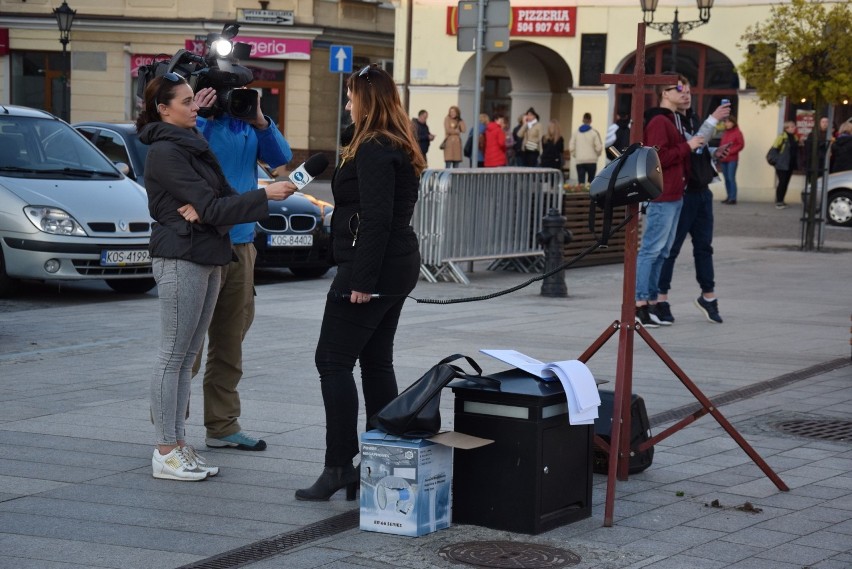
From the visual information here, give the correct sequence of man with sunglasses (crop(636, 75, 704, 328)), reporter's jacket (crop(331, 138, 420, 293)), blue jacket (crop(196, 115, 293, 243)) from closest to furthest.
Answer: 1. reporter's jacket (crop(331, 138, 420, 293))
2. blue jacket (crop(196, 115, 293, 243))
3. man with sunglasses (crop(636, 75, 704, 328))

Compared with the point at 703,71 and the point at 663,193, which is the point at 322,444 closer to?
the point at 663,193

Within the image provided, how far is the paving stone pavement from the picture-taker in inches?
204

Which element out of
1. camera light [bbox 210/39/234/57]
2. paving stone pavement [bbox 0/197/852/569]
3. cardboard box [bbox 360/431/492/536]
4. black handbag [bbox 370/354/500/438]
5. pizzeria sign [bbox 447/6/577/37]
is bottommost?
paving stone pavement [bbox 0/197/852/569]

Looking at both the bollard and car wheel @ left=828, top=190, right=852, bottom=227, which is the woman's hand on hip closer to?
the bollard

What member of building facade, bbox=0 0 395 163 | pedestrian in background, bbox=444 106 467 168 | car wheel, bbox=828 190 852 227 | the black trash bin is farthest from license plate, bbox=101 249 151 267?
building facade, bbox=0 0 395 163

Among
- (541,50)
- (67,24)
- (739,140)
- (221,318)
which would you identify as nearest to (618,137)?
(221,318)

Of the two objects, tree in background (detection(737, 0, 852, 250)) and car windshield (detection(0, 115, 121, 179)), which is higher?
tree in background (detection(737, 0, 852, 250))

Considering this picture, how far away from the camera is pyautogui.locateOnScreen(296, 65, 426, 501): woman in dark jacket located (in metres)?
5.61

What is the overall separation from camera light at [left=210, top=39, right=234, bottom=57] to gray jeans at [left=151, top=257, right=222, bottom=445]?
108cm

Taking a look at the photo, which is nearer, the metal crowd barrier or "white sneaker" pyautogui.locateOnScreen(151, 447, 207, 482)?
"white sneaker" pyautogui.locateOnScreen(151, 447, 207, 482)

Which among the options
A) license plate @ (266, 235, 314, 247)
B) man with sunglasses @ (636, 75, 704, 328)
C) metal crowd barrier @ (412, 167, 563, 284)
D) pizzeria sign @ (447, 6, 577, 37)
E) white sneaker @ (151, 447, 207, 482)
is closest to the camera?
white sneaker @ (151, 447, 207, 482)

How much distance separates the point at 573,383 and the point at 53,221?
319 inches

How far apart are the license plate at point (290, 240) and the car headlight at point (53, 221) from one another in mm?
2431

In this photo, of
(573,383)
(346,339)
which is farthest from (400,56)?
(573,383)
